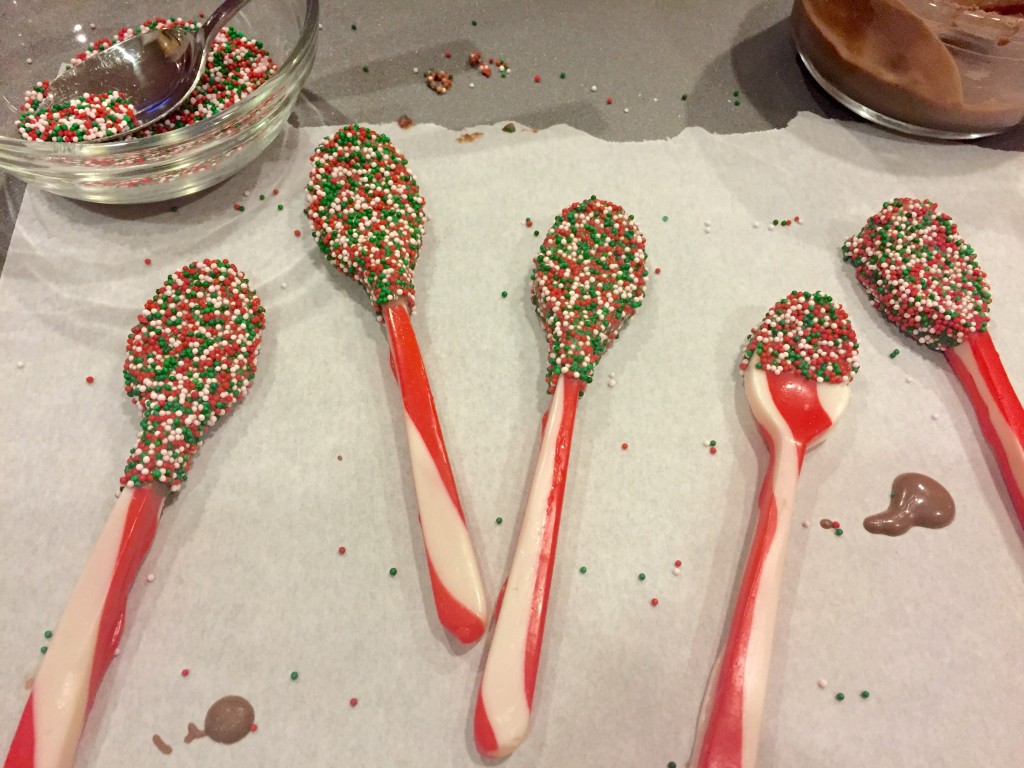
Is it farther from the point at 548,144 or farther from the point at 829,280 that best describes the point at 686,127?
the point at 829,280

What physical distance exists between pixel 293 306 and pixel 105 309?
280mm

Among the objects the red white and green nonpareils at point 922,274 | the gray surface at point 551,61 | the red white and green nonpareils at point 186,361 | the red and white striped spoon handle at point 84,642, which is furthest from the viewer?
the gray surface at point 551,61

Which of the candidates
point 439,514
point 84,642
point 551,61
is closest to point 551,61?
point 551,61

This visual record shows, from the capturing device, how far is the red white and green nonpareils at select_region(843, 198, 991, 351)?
105 cm

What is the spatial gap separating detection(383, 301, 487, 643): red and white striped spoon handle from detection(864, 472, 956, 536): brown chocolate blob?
55cm

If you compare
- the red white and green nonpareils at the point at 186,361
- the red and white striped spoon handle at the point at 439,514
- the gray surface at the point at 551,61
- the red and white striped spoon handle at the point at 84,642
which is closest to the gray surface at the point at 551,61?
the gray surface at the point at 551,61

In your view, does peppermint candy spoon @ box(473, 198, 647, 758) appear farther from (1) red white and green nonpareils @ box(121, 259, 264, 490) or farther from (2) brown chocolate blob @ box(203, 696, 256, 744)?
(1) red white and green nonpareils @ box(121, 259, 264, 490)

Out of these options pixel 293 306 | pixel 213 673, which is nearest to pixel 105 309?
→ pixel 293 306

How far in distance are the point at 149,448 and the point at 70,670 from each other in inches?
10.6

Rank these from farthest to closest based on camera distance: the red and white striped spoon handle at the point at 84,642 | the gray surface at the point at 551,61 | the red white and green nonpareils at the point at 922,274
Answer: the gray surface at the point at 551,61 → the red white and green nonpareils at the point at 922,274 → the red and white striped spoon handle at the point at 84,642

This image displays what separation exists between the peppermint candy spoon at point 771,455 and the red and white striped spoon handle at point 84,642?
2.32 ft

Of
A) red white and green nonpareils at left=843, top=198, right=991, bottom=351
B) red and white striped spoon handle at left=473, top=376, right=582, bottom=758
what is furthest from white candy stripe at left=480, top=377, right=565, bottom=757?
red white and green nonpareils at left=843, top=198, right=991, bottom=351

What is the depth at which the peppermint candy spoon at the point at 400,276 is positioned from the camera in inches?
34.6

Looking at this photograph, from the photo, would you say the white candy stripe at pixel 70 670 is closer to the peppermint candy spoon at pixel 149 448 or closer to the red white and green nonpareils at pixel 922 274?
the peppermint candy spoon at pixel 149 448
